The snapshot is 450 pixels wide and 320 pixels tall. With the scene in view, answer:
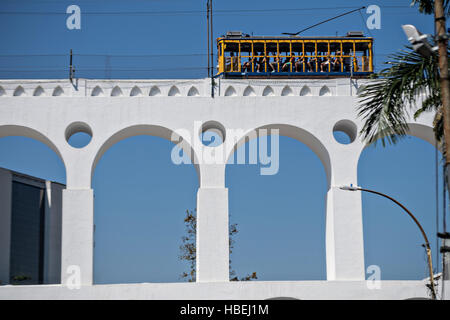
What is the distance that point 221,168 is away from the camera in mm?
25328

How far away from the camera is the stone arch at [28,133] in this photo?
25.5 meters

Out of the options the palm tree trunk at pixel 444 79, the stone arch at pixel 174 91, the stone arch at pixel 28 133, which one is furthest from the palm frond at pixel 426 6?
the stone arch at pixel 28 133

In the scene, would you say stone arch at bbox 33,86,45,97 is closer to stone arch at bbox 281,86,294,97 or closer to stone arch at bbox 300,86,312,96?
stone arch at bbox 281,86,294,97

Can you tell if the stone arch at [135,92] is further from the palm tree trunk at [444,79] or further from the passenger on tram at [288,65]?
A: the palm tree trunk at [444,79]

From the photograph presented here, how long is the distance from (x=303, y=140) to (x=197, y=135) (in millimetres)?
3814

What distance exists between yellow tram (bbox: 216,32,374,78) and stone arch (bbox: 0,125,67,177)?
32.1 feet

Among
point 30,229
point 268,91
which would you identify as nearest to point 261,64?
point 268,91

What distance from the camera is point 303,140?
87.7 ft

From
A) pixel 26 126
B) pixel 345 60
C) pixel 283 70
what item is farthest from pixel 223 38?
pixel 26 126

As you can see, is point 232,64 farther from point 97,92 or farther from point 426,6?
point 426,6

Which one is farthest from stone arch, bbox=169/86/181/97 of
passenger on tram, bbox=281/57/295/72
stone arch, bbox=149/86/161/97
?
passenger on tram, bbox=281/57/295/72

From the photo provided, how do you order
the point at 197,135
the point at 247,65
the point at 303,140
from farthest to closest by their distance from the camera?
the point at 247,65
the point at 303,140
the point at 197,135
